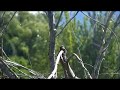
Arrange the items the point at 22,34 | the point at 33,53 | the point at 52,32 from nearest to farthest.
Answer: the point at 52,32 < the point at 33,53 < the point at 22,34

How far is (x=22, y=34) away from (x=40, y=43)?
0.98 meters

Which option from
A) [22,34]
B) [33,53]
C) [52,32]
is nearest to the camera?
[52,32]
